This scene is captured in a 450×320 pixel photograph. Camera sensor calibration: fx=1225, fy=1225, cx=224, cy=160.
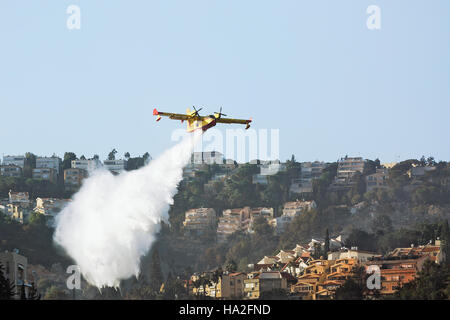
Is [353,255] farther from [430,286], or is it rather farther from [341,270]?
[430,286]

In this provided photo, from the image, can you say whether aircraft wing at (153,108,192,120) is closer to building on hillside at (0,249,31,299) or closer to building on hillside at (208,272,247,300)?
building on hillside at (0,249,31,299)

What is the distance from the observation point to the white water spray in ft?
566

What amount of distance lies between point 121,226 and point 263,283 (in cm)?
4048

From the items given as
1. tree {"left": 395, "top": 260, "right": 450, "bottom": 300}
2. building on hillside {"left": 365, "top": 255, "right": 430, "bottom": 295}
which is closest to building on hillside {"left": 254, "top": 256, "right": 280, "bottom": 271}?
building on hillside {"left": 365, "top": 255, "right": 430, "bottom": 295}

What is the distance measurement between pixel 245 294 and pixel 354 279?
13.2 metres

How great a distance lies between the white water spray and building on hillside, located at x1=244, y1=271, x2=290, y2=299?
24464 mm

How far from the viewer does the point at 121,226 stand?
180m

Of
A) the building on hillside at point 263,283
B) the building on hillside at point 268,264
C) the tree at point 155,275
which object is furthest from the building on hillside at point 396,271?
the tree at point 155,275

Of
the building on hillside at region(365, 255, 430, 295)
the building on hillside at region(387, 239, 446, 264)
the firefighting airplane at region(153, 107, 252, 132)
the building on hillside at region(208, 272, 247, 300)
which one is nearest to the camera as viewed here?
the firefighting airplane at region(153, 107, 252, 132)

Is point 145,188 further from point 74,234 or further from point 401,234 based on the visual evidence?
point 401,234

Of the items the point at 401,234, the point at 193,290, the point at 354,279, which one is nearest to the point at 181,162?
the point at 193,290
